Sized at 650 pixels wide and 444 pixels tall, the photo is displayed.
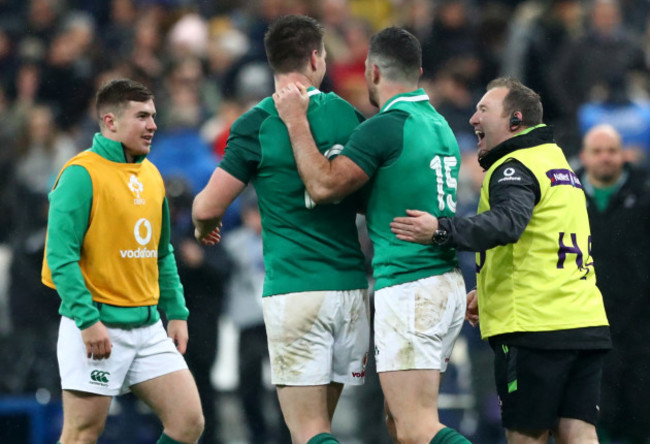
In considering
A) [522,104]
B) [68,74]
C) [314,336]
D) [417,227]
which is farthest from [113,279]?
[68,74]

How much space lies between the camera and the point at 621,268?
8.10 metres

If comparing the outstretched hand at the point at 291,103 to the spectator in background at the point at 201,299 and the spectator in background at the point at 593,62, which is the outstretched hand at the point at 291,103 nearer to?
the spectator in background at the point at 201,299

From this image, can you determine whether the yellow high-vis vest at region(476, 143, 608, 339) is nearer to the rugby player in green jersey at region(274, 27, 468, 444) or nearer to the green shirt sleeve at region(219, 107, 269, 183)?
the rugby player in green jersey at region(274, 27, 468, 444)

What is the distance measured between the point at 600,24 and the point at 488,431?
428cm

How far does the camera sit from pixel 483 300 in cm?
546

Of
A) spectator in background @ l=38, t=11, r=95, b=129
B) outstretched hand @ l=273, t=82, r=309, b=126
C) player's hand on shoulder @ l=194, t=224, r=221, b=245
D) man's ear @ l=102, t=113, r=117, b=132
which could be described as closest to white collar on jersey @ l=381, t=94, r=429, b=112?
outstretched hand @ l=273, t=82, r=309, b=126

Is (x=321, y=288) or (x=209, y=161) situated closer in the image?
(x=321, y=288)

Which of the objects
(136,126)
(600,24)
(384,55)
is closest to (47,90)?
(600,24)

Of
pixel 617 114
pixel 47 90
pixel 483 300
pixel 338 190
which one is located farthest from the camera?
pixel 47 90

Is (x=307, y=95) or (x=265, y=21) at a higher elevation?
(x=265, y=21)

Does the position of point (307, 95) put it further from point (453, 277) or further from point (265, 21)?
point (265, 21)

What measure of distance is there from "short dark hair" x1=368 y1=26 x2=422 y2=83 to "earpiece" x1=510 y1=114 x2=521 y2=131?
0.53m

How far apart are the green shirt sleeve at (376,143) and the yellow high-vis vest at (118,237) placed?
1.23 metres

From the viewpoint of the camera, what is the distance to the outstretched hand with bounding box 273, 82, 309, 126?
5219 mm
